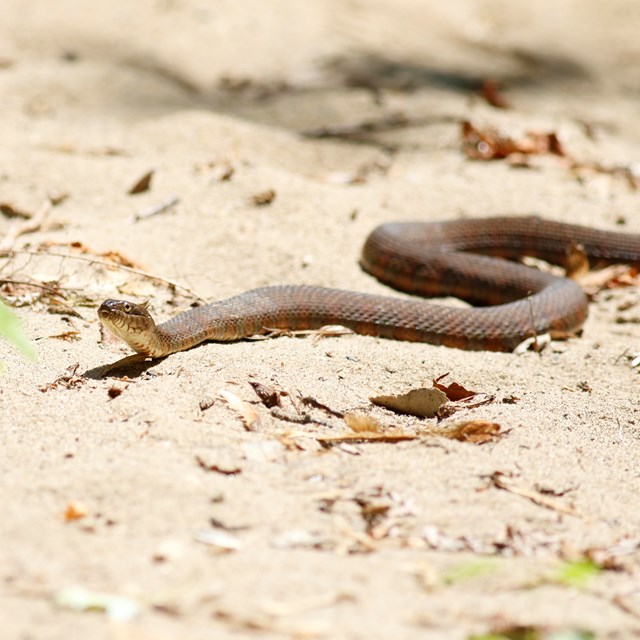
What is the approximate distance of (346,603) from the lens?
7.51 ft

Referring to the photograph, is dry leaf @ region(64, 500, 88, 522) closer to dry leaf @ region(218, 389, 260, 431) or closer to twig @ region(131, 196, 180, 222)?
dry leaf @ region(218, 389, 260, 431)

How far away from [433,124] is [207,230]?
3063mm

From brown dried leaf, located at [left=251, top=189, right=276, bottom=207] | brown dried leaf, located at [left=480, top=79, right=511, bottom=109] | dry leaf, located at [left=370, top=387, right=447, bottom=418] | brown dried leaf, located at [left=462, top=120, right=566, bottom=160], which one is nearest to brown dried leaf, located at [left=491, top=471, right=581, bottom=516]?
dry leaf, located at [left=370, top=387, right=447, bottom=418]

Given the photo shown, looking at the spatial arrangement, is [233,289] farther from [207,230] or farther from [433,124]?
[433,124]

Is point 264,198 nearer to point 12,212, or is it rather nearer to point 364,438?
point 12,212

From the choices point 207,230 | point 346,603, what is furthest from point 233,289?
point 346,603

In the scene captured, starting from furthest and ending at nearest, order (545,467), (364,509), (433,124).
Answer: (433,124) < (545,467) < (364,509)

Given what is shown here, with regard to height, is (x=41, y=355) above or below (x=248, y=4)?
below

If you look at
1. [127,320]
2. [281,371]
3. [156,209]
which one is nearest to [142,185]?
[156,209]

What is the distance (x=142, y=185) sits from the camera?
6203 millimetres

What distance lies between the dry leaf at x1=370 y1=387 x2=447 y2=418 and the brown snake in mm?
1048

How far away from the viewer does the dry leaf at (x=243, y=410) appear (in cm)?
348

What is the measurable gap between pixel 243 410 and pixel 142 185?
3.01 m

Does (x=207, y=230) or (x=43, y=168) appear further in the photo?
(x=43, y=168)
